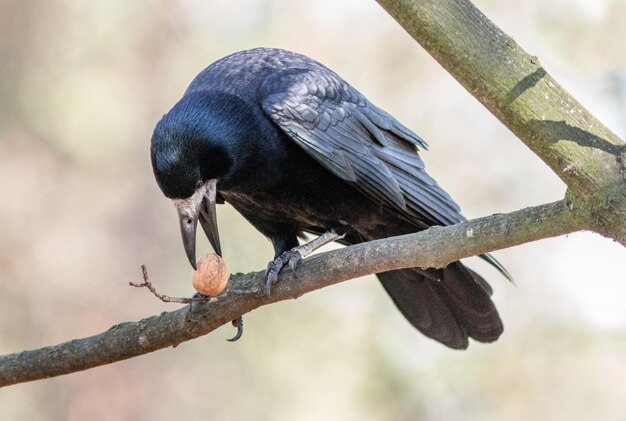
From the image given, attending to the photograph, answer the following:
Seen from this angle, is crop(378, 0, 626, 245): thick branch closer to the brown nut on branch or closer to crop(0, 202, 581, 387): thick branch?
crop(0, 202, 581, 387): thick branch

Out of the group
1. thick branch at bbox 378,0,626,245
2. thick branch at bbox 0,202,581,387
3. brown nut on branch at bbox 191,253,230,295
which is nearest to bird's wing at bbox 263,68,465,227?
thick branch at bbox 0,202,581,387

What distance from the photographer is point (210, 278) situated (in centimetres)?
432

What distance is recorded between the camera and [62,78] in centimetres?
836

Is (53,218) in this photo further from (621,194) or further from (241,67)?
(621,194)

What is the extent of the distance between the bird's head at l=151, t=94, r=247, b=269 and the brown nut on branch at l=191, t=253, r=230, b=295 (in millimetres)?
292

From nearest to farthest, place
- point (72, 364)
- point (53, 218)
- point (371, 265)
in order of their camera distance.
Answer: point (371, 265)
point (72, 364)
point (53, 218)

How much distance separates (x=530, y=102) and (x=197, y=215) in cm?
220

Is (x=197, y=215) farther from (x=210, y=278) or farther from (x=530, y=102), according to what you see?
(x=530, y=102)

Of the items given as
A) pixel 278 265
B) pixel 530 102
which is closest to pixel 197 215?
pixel 278 265

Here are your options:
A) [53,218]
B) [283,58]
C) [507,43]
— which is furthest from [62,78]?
[507,43]

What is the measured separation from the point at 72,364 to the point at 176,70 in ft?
16.8

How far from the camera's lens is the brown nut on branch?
4316mm

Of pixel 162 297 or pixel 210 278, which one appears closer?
pixel 162 297

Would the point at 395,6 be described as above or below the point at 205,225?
above
